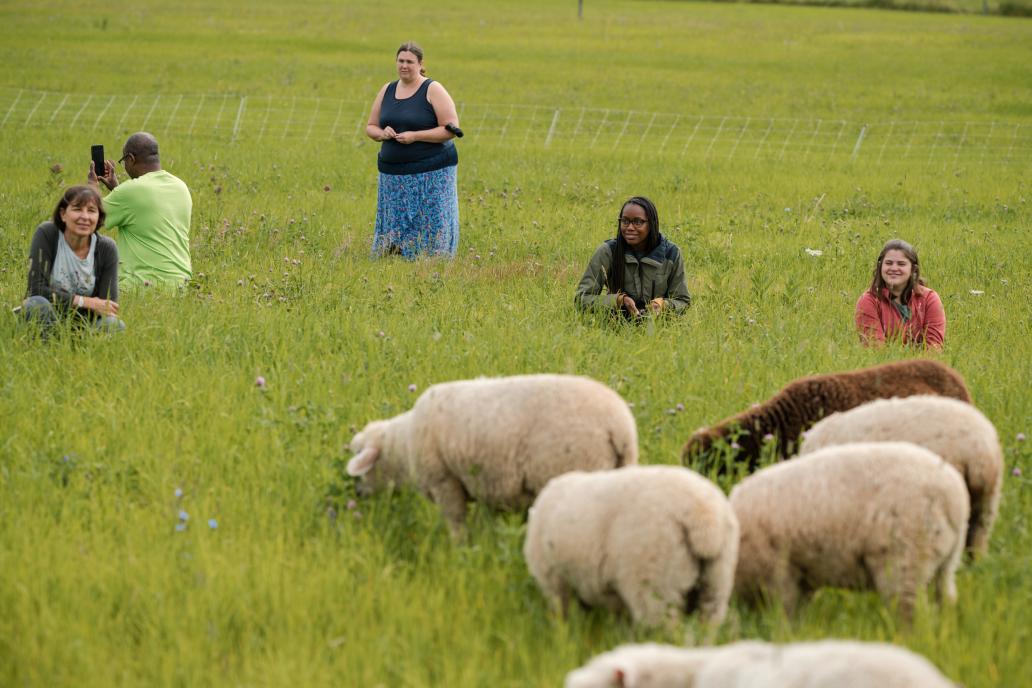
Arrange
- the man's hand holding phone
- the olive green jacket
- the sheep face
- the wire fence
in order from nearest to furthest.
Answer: the sheep face < the olive green jacket < the man's hand holding phone < the wire fence

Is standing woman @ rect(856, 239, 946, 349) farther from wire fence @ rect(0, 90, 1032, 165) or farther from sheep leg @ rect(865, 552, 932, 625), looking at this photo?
wire fence @ rect(0, 90, 1032, 165)

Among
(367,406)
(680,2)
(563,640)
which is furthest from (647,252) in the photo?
(680,2)

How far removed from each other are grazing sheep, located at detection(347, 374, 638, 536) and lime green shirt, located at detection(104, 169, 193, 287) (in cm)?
429

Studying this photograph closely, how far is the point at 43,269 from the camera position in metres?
7.21

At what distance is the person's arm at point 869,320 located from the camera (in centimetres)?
770

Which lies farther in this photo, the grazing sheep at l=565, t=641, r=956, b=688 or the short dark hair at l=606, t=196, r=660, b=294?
the short dark hair at l=606, t=196, r=660, b=294

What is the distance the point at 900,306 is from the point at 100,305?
5210mm

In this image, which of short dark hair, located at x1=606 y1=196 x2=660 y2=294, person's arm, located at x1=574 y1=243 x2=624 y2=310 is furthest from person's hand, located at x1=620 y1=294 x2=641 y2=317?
short dark hair, located at x1=606 y1=196 x2=660 y2=294

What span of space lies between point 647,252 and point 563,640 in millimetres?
5046

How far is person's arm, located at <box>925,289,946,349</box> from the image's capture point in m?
7.67

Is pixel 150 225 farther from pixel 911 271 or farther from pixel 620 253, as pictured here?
pixel 911 271

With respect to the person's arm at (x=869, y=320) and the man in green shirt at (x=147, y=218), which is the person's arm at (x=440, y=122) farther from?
the person's arm at (x=869, y=320)

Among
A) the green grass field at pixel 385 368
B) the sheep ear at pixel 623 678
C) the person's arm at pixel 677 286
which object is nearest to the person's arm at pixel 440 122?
the green grass field at pixel 385 368

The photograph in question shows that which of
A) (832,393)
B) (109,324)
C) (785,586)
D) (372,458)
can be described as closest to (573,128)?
(109,324)
